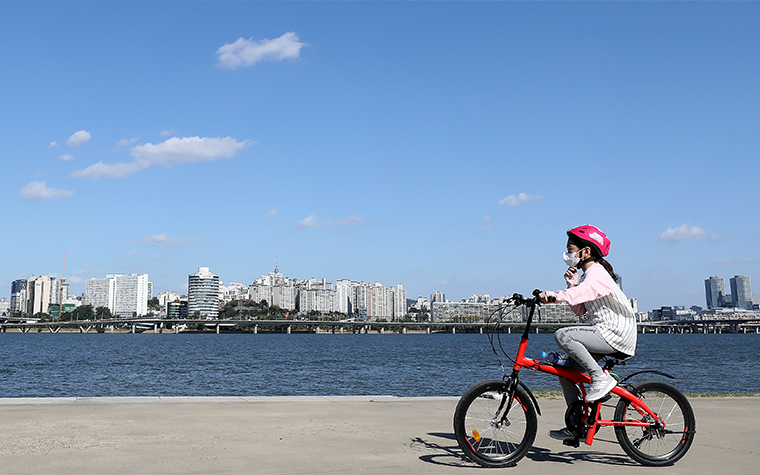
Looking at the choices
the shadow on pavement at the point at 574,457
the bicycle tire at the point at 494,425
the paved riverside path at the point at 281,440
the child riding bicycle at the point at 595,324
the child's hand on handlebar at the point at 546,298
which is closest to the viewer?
the child's hand on handlebar at the point at 546,298

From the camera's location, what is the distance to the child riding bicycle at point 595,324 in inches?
227

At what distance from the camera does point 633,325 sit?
602 centimetres

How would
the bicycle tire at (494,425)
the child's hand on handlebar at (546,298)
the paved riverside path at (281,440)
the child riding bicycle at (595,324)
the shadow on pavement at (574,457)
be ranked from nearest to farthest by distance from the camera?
the child's hand on handlebar at (546,298) < the paved riverside path at (281,440) < the child riding bicycle at (595,324) < the bicycle tire at (494,425) < the shadow on pavement at (574,457)

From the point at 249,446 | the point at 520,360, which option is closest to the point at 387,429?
the point at 249,446

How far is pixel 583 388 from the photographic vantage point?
597 centimetres

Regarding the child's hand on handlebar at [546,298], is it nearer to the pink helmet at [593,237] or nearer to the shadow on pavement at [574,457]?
the pink helmet at [593,237]

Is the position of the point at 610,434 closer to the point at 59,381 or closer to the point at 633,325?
the point at 633,325

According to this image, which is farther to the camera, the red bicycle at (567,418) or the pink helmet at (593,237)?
the pink helmet at (593,237)

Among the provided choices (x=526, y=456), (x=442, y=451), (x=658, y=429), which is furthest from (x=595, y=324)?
(x=442, y=451)

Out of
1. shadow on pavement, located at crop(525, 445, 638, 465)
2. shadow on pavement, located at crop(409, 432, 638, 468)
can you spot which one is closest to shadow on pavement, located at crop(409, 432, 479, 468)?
shadow on pavement, located at crop(409, 432, 638, 468)

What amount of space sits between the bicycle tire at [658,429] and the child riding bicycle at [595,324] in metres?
0.53

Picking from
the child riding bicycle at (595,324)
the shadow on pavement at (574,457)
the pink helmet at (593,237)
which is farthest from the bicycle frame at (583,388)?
the pink helmet at (593,237)

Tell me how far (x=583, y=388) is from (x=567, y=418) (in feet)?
1.04

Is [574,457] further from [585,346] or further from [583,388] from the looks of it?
[585,346]
